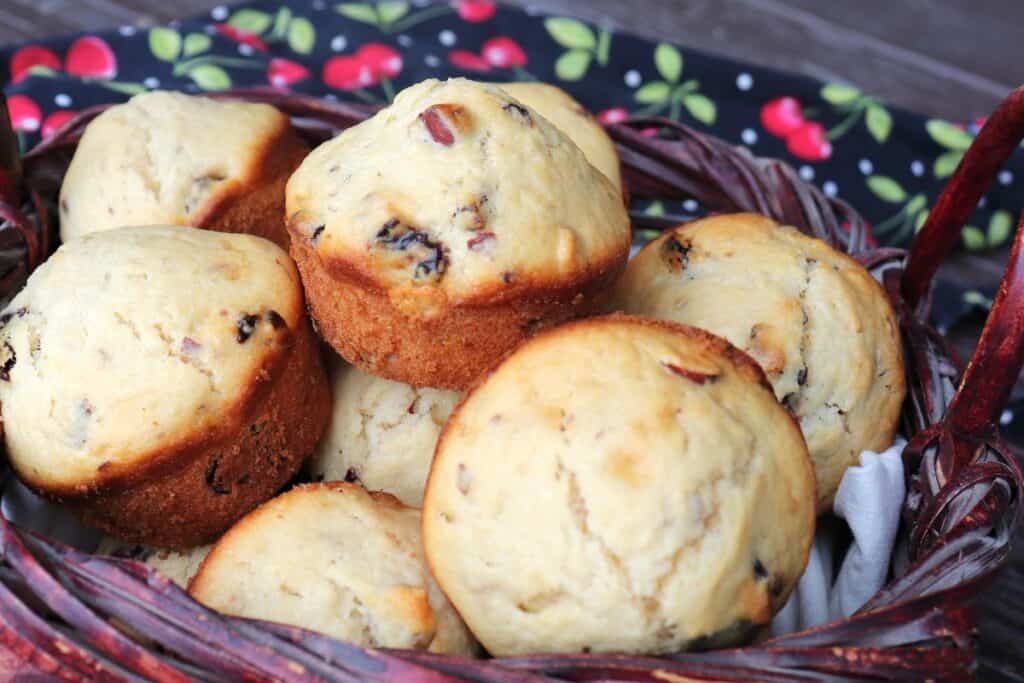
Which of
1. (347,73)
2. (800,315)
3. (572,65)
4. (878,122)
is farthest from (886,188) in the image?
(347,73)

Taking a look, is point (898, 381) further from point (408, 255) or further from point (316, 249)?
point (316, 249)

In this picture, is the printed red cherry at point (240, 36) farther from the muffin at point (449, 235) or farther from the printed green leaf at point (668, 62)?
the muffin at point (449, 235)

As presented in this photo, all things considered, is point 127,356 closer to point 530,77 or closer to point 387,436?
point 387,436

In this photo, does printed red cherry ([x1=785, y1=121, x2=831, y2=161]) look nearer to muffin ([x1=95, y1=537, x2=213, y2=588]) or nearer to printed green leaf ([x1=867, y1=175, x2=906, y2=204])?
printed green leaf ([x1=867, y1=175, x2=906, y2=204])

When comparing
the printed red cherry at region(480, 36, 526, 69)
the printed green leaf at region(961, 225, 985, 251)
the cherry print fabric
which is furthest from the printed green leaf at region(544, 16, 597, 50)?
the printed green leaf at region(961, 225, 985, 251)

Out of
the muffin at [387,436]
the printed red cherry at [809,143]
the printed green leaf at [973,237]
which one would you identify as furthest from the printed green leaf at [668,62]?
the muffin at [387,436]
